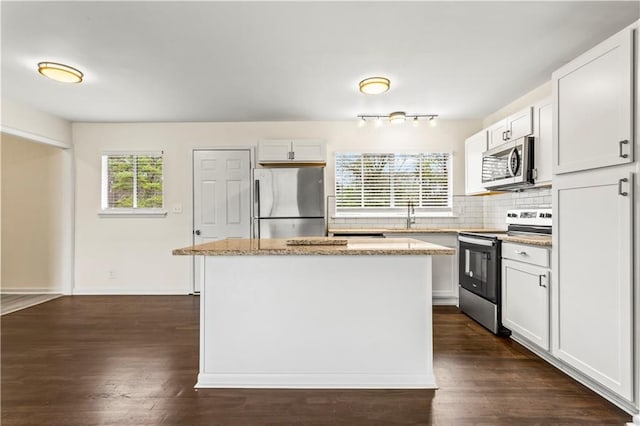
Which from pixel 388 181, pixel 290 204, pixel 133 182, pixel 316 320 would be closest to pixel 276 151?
pixel 290 204

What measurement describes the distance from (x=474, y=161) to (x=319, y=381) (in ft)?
10.8

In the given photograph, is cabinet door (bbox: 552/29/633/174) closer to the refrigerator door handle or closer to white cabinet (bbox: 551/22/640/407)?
white cabinet (bbox: 551/22/640/407)

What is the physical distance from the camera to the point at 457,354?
8.64ft

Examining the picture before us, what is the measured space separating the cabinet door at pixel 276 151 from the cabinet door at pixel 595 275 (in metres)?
3.02

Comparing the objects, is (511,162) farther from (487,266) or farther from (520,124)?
(487,266)

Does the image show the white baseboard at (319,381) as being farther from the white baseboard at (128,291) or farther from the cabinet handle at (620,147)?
the white baseboard at (128,291)

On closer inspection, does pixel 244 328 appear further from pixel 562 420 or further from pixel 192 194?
pixel 192 194

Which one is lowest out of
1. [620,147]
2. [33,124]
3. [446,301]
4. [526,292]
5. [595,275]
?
[446,301]

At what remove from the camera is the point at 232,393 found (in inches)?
80.8

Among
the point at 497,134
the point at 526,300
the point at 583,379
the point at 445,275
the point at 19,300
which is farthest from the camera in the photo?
the point at 19,300

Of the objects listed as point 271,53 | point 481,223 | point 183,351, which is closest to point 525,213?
point 481,223

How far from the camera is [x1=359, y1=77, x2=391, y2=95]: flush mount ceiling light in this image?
316 centimetres

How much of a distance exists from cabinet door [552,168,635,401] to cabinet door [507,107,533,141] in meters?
1.02

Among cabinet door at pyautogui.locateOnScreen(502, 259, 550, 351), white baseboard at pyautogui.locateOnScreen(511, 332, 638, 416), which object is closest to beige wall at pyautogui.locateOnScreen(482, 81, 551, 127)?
cabinet door at pyautogui.locateOnScreen(502, 259, 550, 351)
